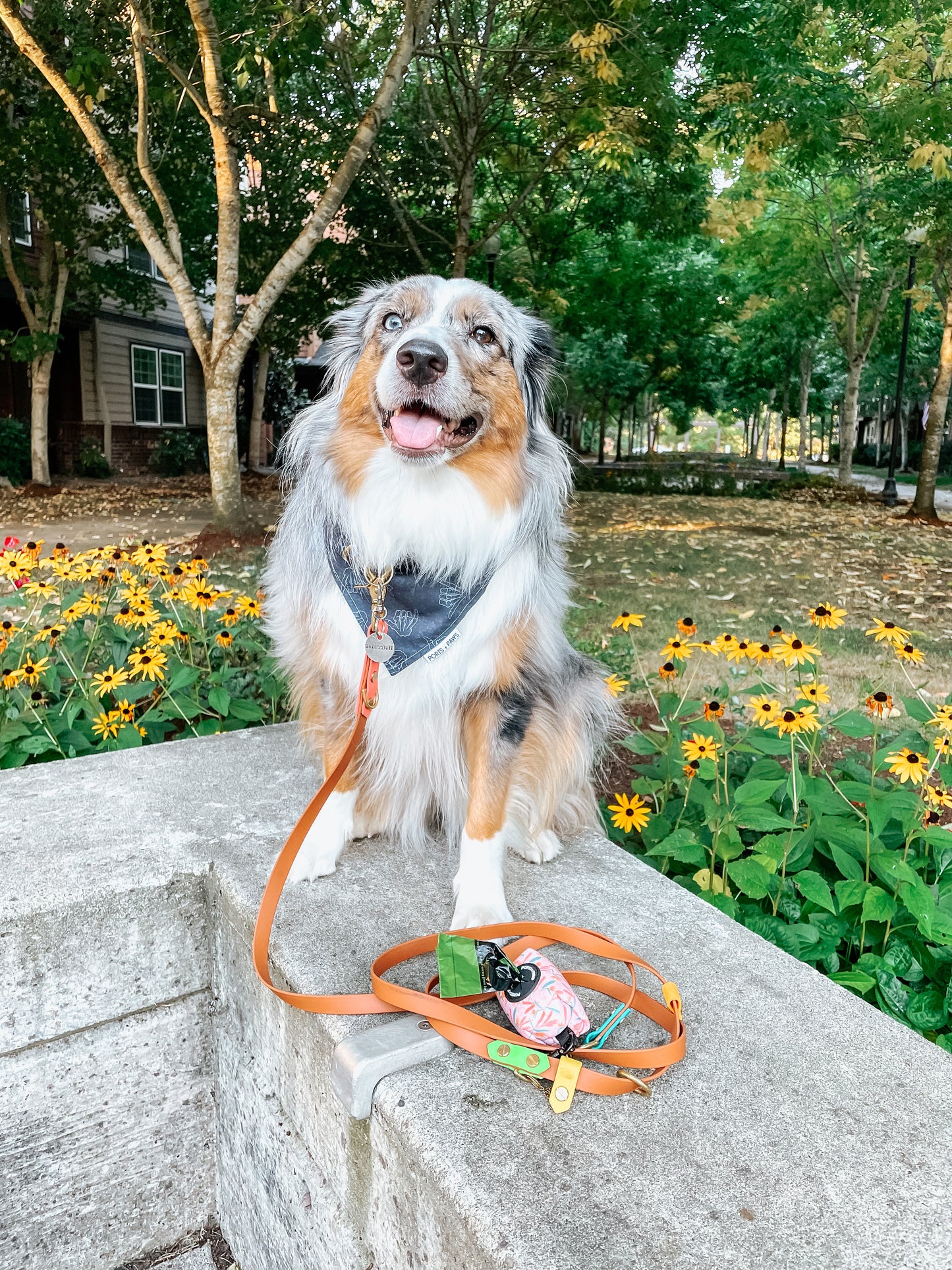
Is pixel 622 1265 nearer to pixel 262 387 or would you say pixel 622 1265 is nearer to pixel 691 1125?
pixel 691 1125

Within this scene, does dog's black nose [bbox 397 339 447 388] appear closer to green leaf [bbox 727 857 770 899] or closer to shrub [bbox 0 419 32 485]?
green leaf [bbox 727 857 770 899]

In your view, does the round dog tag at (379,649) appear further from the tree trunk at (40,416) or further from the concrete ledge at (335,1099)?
the tree trunk at (40,416)

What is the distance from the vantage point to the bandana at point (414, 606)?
2.28 m

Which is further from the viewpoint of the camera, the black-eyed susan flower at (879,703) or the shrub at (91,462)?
the shrub at (91,462)

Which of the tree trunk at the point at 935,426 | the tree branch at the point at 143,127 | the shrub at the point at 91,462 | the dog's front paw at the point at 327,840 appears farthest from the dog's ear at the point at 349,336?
the shrub at the point at 91,462

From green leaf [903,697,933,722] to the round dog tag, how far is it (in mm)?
1707

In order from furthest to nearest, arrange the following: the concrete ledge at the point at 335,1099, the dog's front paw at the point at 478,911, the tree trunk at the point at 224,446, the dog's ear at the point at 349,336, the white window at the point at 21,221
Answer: the white window at the point at 21,221 → the tree trunk at the point at 224,446 → the dog's ear at the point at 349,336 → the dog's front paw at the point at 478,911 → the concrete ledge at the point at 335,1099

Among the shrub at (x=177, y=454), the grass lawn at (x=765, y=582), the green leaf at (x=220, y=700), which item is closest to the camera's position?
the green leaf at (x=220, y=700)

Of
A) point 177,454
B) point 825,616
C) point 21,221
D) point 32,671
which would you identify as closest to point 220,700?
point 32,671

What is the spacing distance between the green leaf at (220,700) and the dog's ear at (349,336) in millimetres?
1429

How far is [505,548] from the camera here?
240 centimetres

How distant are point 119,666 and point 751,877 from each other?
8.76ft

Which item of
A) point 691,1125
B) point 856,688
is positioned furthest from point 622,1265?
point 856,688

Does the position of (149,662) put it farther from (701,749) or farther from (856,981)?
(856,981)
